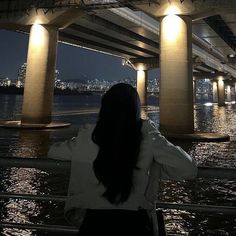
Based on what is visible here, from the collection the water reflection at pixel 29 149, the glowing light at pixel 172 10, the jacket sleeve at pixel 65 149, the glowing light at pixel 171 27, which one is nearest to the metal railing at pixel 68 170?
the jacket sleeve at pixel 65 149

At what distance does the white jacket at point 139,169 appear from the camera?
79.8 inches

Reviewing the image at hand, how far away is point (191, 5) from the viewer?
57.7ft

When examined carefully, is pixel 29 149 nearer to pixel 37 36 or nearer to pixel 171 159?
pixel 171 159

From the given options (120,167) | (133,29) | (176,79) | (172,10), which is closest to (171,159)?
(120,167)

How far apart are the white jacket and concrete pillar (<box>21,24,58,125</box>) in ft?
66.5

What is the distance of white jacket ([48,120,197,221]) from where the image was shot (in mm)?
2027

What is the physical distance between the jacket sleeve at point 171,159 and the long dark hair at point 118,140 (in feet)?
0.39

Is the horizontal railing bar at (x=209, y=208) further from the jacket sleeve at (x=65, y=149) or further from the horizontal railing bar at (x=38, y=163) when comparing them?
the jacket sleeve at (x=65, y=149)

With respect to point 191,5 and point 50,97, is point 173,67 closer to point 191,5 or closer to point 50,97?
point 191,5

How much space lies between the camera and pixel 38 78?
2181 cm

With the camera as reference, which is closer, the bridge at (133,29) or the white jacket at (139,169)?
the white jacket at (139,169)

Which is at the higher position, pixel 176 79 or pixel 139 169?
pixel 176 79

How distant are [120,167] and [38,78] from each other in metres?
20.6

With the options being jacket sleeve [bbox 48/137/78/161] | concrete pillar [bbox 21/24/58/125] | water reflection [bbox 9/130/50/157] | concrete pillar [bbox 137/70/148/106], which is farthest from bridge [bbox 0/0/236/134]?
concrete pillar [bbox 137/70/148/106]
